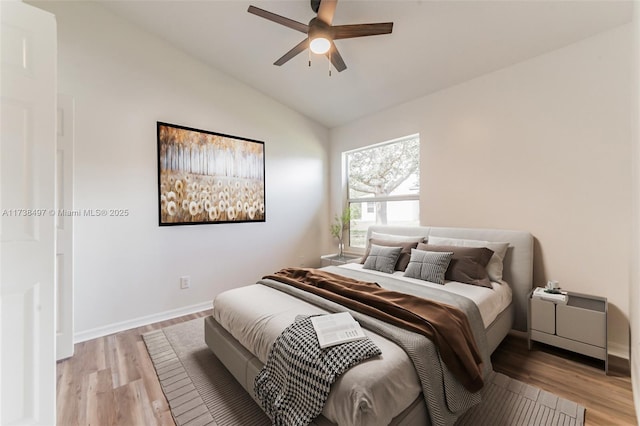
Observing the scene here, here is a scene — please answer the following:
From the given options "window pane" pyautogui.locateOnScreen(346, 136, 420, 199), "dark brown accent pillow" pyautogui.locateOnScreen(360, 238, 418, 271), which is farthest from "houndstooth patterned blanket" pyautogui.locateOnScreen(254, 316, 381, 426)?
"window pane" pyautogui.locateOnScreen(346, 136, 420, 199)

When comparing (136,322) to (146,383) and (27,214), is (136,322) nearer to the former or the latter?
(146,383)

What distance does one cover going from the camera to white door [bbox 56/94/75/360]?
7.44 feet

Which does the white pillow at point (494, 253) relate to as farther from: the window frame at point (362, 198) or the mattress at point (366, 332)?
the window frame at point (362, 198)

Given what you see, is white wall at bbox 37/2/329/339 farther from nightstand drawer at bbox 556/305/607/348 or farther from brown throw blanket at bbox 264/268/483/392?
nightstand drawer at bbox 556/305/607/348

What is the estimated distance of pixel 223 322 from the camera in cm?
205

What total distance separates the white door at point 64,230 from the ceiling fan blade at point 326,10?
228cm

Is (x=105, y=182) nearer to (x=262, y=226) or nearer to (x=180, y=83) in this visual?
(x=180, y=83)

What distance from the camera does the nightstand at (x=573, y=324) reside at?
77.9 inches

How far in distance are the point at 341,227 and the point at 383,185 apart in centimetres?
102

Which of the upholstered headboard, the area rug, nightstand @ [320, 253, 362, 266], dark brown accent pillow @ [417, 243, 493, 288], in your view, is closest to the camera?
the area rug

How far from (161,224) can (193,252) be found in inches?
19.8

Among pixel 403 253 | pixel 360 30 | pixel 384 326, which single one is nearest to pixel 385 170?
pixel 403 253

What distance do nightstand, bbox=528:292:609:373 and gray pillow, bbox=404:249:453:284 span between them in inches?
29.6

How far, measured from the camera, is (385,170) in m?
4.04
